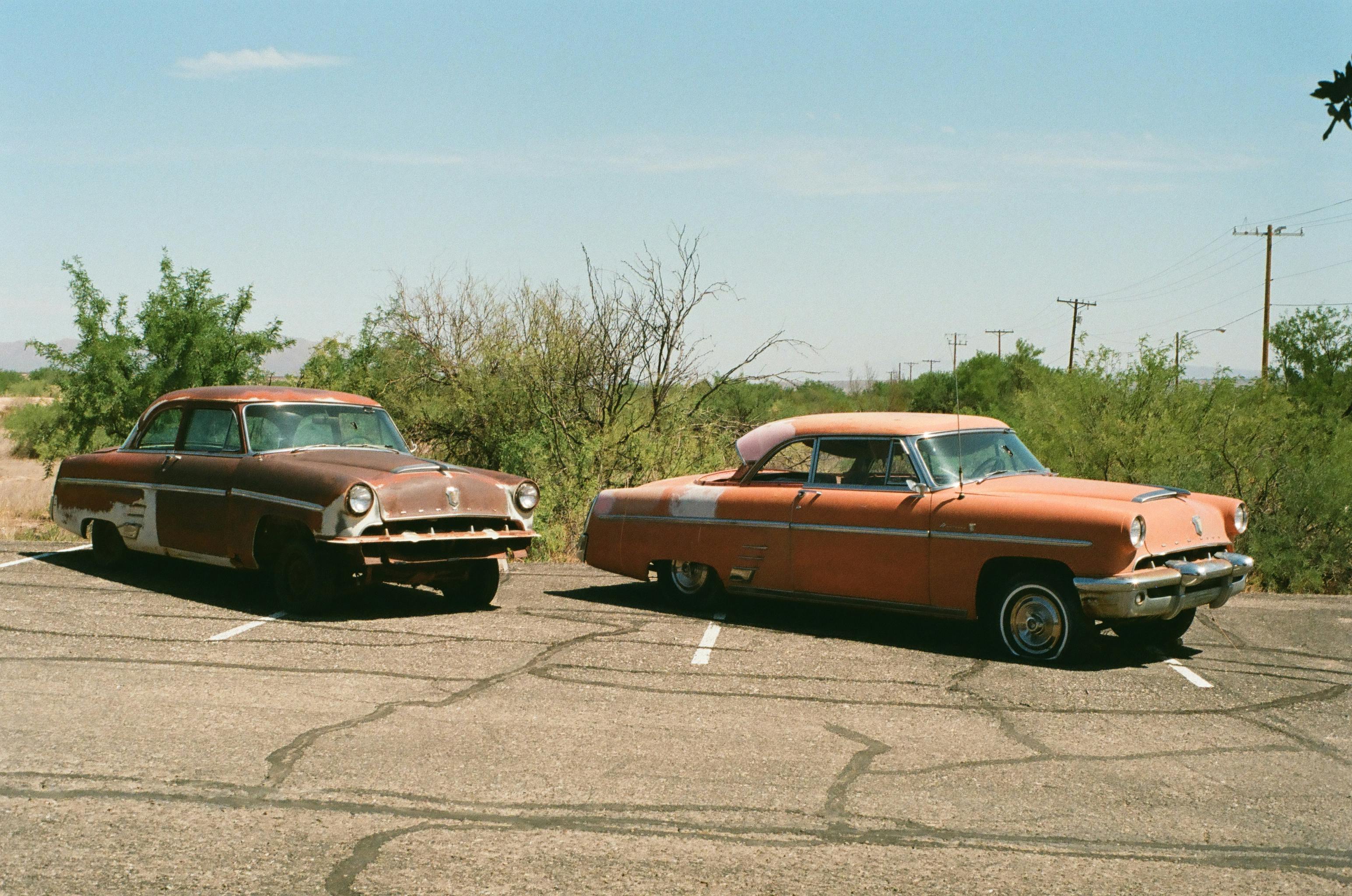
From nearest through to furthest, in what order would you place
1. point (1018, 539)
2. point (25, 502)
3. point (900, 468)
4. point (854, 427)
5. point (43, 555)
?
point (1018, 539), point (900, 468), point (854, 427), point (43, 555), point (25, 502)

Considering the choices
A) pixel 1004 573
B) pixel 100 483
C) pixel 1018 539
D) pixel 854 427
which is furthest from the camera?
pixel 100 483

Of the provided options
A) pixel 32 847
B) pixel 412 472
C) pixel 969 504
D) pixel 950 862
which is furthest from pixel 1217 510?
pixel 32 847

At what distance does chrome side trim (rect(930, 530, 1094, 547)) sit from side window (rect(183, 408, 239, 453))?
234 inches

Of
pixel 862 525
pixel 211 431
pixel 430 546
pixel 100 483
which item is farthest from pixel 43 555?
pixel 862 525

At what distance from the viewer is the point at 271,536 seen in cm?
972

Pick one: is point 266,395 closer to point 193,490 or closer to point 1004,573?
point 193,490

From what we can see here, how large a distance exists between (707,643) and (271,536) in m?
3.77

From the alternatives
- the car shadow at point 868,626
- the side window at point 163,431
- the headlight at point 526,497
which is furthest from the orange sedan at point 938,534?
the side window at point 163,431

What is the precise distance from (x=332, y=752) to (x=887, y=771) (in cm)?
260

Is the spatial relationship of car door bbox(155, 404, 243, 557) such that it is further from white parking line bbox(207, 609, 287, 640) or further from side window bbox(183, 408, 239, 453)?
white parking line bbox(207, 609, 287, 640)

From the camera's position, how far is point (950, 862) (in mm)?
4348

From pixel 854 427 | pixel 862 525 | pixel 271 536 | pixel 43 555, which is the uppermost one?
pixel 854 427

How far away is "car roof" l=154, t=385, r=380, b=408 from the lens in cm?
1037

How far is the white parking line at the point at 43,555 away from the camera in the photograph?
1183 centimetres
